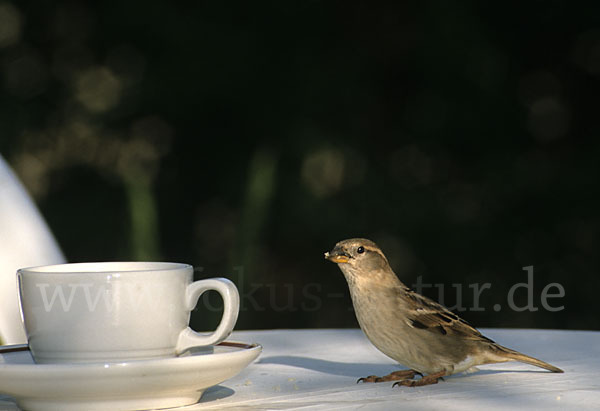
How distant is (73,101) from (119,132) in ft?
0.88

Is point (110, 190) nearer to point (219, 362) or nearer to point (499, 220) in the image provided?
point (499, 220)

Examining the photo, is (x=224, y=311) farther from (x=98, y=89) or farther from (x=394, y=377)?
(x=98, y=89)

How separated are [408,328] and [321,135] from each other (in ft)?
9.06

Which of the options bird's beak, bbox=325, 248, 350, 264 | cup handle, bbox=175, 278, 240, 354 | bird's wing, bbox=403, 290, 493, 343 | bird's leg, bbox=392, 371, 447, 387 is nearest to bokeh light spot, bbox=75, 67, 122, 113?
bird's beak, bbox=325, 248, 350, 264

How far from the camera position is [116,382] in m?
0.90

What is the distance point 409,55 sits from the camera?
164 inches

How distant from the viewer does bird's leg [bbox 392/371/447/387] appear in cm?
113

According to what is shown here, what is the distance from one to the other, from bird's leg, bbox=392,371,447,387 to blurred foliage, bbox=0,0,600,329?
2.62m

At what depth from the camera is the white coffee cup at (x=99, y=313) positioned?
95 cm

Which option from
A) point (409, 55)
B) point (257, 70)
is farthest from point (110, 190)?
point (409, 55)

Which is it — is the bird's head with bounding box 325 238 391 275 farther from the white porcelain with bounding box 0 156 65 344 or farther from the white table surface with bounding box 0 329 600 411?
the white porcelain with bounding box 0 156 65 344

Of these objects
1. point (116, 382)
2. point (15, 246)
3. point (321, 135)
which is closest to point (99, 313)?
point (116, 382)

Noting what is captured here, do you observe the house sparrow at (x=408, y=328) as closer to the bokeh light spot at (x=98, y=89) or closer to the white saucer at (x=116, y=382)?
the white saucer at (x=116, y=382)

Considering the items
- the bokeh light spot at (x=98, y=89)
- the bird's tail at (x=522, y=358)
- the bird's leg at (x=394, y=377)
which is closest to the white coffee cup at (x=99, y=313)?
the bird's leg at (x=394, y=377)
